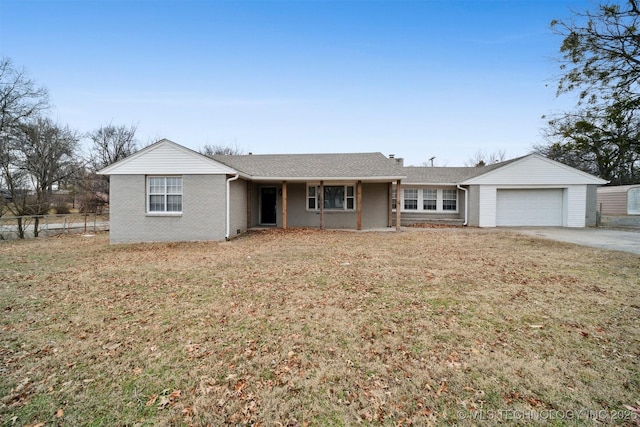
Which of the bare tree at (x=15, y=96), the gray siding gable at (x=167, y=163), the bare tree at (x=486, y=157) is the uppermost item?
the bare tree at (x=486, y=157)

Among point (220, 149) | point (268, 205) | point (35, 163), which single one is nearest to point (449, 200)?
point (268, 205)

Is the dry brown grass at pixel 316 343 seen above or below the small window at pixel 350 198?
below

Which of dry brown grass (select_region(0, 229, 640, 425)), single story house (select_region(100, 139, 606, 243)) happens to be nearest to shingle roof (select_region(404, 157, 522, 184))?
single story house (select_region(100, 139, 606, 243))

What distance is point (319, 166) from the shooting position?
14.9m

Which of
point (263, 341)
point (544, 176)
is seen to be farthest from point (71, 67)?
point (544, 176)

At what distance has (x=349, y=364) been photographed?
2885 millimetres

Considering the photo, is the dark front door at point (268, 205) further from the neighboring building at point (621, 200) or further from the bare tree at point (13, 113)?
the neighboring building at point (621, 200)

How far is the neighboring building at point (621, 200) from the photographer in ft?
70.9

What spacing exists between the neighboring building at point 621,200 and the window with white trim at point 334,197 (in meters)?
21.3

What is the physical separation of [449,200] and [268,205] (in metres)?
12.1

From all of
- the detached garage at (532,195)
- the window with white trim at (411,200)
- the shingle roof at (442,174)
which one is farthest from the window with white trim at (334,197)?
the detached garage at (532,195)

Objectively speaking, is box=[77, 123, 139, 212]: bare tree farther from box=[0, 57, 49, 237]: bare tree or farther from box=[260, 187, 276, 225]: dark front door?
box=[260, 187, 276, 225]: dark front door

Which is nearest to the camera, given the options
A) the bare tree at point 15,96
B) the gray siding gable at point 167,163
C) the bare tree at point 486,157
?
the gray siding gable at point 167,163

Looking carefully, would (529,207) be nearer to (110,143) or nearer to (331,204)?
(331,204)
